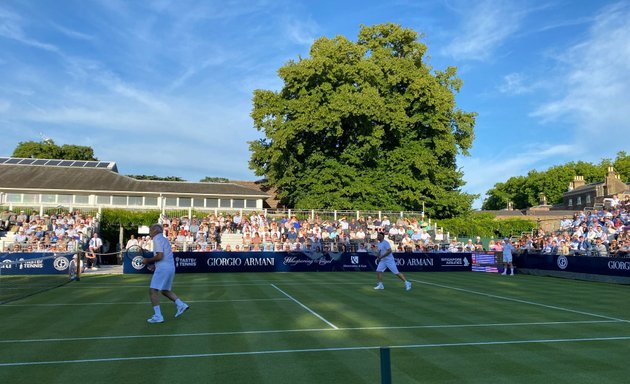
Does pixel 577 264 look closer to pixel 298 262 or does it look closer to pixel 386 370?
pixel 298 262

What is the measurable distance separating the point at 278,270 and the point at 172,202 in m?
23.3

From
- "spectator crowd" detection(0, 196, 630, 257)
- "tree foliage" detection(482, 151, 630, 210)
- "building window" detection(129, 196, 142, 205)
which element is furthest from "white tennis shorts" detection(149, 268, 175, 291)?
"tree foliage" detection(482, 151, 630, 210)

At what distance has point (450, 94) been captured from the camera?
150 feet

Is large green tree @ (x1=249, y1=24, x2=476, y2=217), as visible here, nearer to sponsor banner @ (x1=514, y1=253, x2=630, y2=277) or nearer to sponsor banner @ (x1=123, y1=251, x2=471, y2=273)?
sponsor banner @ (x1=123, y1=251, x2=471, y2=273)

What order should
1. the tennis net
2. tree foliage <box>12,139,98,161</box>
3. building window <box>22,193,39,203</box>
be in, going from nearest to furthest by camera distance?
the tennis net
building window <box>22,193,39,203</box>
tree foliage <box>12,139,98,161</box>

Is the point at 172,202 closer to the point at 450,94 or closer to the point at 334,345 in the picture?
the point at 450,94

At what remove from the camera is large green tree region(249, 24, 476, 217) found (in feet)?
139

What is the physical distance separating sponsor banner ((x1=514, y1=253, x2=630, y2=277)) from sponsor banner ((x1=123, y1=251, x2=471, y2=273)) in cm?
384

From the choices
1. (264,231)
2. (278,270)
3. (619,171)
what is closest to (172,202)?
(264,231)

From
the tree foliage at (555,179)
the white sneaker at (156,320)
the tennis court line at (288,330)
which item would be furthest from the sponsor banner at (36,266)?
the tree foliage at (555,179)

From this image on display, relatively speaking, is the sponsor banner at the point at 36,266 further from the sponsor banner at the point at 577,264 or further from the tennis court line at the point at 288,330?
the sponsor banner at the point at 577,264

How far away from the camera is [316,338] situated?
969 centimetres

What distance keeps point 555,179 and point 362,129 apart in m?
72.7

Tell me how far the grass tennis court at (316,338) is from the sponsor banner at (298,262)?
33.4 feet
